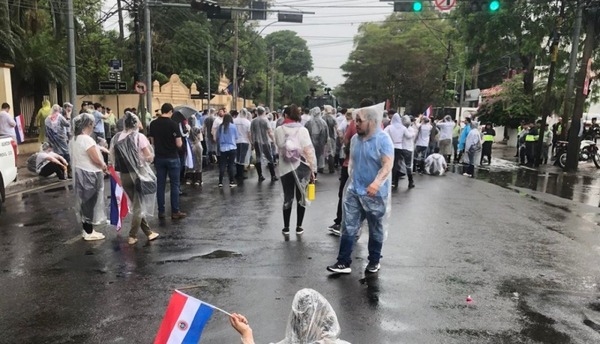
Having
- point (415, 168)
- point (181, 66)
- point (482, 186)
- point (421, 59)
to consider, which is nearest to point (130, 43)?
point (181, 66)

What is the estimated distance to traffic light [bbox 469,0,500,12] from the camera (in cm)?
1431

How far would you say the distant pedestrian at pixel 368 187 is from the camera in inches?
210

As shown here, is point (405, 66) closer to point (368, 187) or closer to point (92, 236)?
point (92, 236)

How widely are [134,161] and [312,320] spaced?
186 inches

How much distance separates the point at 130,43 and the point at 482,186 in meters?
32.9

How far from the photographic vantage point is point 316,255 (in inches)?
245

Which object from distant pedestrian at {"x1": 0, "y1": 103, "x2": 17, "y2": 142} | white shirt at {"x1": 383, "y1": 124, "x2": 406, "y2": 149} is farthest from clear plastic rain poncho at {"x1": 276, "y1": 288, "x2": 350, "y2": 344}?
distant pedestrian at {"x1": 0, "y1": 103, "x2": 17, "y2": 142}

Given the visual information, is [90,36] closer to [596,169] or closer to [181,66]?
[181,66]

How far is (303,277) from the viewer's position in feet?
17.7

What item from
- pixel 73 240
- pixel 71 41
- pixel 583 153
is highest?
pixel 71 41

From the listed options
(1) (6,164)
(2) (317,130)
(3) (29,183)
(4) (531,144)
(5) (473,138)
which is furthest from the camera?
(4) (531,144)

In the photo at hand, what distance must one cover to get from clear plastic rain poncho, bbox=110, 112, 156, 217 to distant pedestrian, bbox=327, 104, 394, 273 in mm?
2680

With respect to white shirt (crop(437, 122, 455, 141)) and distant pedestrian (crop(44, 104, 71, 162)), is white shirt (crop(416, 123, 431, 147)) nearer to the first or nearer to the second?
white shirt (crop(437, 122, 455, 141))

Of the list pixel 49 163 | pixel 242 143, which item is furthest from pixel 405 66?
pixel 49 163
